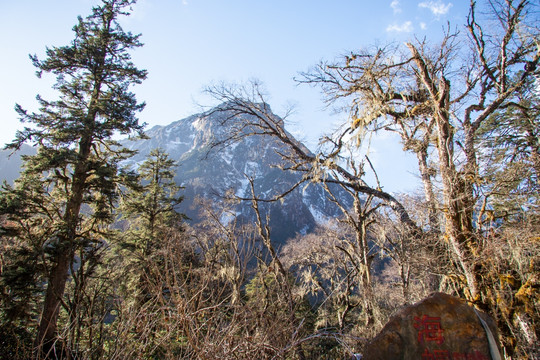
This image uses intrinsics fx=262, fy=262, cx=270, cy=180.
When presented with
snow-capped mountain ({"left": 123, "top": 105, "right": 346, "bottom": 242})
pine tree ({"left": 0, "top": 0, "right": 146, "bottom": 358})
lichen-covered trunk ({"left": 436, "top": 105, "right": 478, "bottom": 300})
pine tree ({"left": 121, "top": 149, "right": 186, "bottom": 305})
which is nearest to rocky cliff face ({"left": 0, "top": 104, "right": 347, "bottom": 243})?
snow-capped mountain ({"left": 123, "top": 105, "right": 346, "bottom": 242})

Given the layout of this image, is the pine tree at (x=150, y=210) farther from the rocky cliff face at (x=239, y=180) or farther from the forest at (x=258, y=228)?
the rocky cliff face at (x=239, y=180)

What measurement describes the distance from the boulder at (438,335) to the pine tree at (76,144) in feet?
27.8

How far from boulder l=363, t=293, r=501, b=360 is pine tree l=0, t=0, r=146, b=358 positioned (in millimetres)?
8477

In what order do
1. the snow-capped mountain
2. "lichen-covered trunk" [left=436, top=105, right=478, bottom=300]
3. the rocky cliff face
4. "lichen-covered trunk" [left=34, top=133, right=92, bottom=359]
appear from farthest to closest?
the rocky cliff face → the snow-capped mountain → "lichen-covered trunk" [left=34, top=133, right=92, bottom=359] → "lichen-covered trunk" [left=436, top=105, right=478, bottom=300]

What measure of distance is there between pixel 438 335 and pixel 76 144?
11999mm

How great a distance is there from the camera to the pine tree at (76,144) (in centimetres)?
831

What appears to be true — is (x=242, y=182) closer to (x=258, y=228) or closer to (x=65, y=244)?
(x=65, y=244)

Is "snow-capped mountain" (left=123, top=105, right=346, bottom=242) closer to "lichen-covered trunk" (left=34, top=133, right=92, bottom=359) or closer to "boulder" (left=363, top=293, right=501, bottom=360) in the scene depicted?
"lichen-covered trunk" (left=34, top=133, right=92, bottom=359)

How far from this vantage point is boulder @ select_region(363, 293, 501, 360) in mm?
2541

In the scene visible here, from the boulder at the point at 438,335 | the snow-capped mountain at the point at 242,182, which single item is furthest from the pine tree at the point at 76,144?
the snow-capped mountain at the point at 242,182

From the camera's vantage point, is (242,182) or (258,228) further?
(242,182)

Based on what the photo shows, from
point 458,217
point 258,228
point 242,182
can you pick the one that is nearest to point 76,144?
point 258,228

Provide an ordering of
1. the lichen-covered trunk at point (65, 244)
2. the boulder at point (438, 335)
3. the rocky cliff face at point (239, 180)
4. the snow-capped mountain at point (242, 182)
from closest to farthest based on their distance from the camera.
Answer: the boulder at point (438, 335) → the lichen-covered trunk at point (65, 244) → the snow-capped mountain at point (242, 182) → the rocky cliff face at point (239, 180)

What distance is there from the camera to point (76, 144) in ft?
32.7
